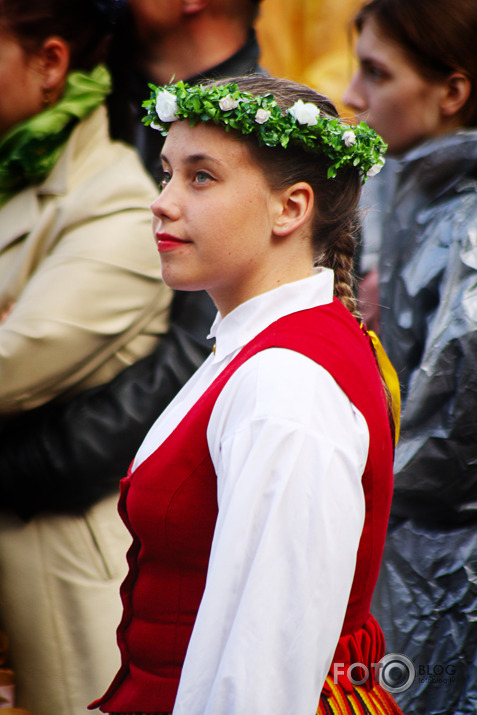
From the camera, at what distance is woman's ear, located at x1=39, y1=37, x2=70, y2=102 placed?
2.24m

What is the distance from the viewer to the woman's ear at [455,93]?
245 cm

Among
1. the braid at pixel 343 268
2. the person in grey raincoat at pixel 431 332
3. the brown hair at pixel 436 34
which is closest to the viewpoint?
the braid at pixel 343 268

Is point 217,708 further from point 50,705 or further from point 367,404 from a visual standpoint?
point 50,705

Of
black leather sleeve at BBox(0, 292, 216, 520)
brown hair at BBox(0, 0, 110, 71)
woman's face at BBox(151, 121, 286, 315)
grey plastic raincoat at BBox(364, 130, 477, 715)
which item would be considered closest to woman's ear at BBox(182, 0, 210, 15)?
brown hair at BBox(0, 0, 110, 71)

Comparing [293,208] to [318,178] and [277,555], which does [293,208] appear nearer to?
[318,178]

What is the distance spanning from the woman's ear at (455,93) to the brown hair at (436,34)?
1 centimetres

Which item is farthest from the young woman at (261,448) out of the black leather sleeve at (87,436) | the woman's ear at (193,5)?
the woman's ear at (193,5)

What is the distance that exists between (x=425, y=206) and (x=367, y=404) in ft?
4.57

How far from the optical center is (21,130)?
2229 millimetres

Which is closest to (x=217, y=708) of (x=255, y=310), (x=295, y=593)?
(x=295, y=593)

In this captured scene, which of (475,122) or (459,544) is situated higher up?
(475,122)

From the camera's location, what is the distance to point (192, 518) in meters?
1.21

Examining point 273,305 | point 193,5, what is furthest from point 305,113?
point 193,5

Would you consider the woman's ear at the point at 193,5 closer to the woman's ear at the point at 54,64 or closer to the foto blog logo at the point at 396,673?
the woman's ear at the point at 54,64
